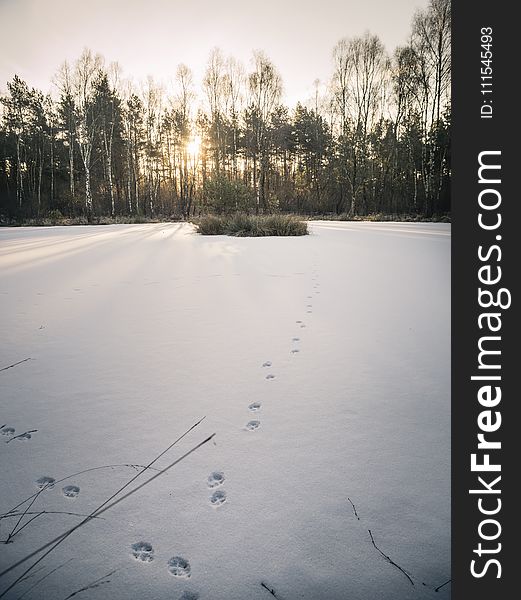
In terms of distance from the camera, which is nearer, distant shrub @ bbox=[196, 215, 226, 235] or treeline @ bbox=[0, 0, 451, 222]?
distant shrub @ bbox=[196, 215, 226, 235]

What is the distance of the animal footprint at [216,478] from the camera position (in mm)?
893

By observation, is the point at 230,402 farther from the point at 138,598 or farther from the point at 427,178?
the point at 427,178

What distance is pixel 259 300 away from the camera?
110 inches

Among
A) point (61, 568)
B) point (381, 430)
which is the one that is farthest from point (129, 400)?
point (381, 430)

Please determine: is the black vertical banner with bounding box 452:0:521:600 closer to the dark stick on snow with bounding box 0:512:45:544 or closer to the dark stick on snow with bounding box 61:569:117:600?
the dark stick on snow with bounding box 61:569:117:600

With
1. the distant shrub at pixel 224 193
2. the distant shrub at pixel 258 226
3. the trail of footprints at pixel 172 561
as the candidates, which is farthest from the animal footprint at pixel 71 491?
the distant shrub at pixel 224 193

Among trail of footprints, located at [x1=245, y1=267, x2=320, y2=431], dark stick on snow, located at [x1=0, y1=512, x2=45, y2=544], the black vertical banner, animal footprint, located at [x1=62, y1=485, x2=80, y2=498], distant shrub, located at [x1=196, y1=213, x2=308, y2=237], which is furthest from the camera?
distant shrub, located at [x1=196, y1=213, x2=308, y2=237]

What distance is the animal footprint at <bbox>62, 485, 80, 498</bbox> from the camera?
85cm

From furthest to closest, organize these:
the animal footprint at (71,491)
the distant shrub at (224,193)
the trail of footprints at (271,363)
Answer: the distant shrub at (224,193) → the trail of footprints at (271,363) → the animal footprint at (71,491)

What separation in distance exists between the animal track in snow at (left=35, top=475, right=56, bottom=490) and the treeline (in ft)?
41.9

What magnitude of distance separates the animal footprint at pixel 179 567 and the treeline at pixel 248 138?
13042mm

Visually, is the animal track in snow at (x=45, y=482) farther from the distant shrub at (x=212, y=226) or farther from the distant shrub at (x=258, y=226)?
the distant shrub at (x=212, y=226)

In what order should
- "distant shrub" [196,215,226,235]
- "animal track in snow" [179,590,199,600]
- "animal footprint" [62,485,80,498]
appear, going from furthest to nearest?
"distant shrub" [196,215,226,235] < "animal footprint" [62,485,80,498] < "animal track in snow" [179,590,199,600]

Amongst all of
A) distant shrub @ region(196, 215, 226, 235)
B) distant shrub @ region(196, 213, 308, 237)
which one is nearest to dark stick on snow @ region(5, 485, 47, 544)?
distant shrub @ region(196, 213, 308, 237)
